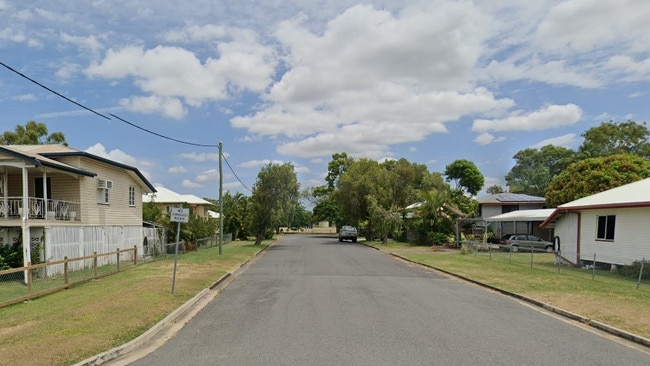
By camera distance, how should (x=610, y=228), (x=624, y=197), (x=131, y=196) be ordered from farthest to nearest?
(x=131, y=196) < (x=610, y=228) < (x=624, y=197)

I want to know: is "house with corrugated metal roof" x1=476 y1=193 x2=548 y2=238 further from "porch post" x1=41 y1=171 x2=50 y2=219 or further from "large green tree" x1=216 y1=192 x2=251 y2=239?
"porch post" x1=41 y1=171 x2=50 y2=219

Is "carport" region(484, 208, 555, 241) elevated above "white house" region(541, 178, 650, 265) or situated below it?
below

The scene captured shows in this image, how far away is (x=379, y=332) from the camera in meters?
8.86

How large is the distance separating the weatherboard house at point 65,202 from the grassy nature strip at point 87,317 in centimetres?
417

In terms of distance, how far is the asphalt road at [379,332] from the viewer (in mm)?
7280

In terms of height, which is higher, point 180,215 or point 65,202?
point 65,202

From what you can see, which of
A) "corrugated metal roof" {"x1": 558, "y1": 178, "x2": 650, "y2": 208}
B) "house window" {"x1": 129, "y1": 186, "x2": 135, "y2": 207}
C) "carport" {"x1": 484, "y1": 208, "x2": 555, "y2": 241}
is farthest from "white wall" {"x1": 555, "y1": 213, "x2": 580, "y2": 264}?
"house window" {"x1": 129, "y1": 186, "x2": 135, "y2": 207}

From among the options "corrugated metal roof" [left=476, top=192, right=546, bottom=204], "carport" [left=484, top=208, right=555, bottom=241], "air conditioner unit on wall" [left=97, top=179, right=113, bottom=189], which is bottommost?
"carport" [left=484, top=208, right=555, bottom=241]

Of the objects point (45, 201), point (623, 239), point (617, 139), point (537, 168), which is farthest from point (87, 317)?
point (537, 168)

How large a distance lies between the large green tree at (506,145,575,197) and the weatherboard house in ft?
169

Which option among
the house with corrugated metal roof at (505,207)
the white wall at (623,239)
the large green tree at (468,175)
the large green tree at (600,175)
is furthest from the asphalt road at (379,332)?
the large green tree at (468,175)

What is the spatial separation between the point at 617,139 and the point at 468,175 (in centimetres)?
2268

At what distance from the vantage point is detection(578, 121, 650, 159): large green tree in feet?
171

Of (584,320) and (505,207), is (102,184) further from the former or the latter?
(505,207)
